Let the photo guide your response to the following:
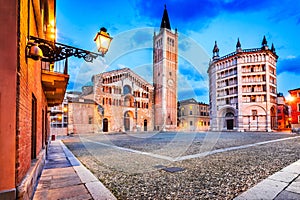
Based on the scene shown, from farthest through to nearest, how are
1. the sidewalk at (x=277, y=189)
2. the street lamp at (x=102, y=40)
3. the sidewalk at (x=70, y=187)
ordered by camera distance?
1. the street lamp at (x=102, y=40)
2. the sidewalk at (x=70, y=187)
3. the sidewalk at (x=277, y=189)

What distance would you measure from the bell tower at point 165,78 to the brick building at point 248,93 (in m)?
11.7

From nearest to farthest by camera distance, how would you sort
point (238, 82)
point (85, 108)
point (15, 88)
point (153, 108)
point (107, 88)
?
point (15, 88), point (85, 108), point (107, 88), point (238, 82), point (153, 108)

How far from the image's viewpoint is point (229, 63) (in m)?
40.4

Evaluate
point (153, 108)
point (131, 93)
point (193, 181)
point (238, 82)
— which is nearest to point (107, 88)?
point (131, 93)

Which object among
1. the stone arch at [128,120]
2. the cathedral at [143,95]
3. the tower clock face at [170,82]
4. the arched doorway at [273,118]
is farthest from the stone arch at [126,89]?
the arched doorway at [273,118]

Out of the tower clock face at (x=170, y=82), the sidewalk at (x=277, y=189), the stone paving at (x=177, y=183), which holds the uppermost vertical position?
the tower clock face at (x=170, y=82)

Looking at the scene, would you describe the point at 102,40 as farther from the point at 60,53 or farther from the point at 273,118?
the point at 273,118

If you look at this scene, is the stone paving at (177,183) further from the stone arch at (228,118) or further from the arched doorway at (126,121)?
the stone arch at (228,118)

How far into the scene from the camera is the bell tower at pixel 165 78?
4416 centimetres

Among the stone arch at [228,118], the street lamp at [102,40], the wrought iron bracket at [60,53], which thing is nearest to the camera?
the wrought iron bracket at [60,53]

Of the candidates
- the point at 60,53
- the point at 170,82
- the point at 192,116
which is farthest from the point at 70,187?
the point at 192,116

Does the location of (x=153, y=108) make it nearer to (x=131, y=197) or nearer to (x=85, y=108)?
(x=85, y=108)

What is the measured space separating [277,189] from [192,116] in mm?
53594

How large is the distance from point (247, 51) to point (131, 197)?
44.2 m
